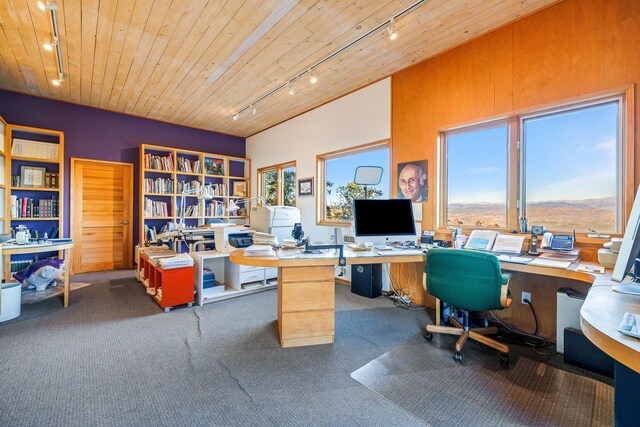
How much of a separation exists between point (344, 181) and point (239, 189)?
295 centimetres

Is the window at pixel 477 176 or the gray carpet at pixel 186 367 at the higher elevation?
the window at pixel 477 176

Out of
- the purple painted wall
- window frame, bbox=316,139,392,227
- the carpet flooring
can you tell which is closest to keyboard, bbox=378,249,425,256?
the carpet flooring

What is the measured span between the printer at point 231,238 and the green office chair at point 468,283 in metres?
2.12

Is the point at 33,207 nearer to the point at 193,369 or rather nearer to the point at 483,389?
the point at 193,369

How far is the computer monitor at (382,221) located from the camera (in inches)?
109

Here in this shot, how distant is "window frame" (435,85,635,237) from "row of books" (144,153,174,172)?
15.6ft

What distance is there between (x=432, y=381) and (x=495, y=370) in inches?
20.7

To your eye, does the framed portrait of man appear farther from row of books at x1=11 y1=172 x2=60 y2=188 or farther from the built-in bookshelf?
row of books at x1=11 y1=172 x2=60 y2=188

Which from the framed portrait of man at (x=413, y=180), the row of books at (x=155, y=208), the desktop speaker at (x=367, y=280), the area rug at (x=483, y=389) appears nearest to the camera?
the area rug at (x=483, y=389)

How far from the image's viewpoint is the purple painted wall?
173 inches

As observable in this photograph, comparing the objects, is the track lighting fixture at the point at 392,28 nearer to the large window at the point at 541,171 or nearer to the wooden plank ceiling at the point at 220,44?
the wooden plank ceiling at the point at 220,44

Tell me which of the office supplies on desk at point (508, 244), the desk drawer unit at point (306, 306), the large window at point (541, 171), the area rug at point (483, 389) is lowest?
the area rug at point (483, 389)

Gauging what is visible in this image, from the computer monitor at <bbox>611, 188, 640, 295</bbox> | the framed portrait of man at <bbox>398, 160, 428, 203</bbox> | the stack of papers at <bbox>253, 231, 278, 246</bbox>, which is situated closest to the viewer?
the computer monitor at <bbox>611, 188, 640, 295</bbox>

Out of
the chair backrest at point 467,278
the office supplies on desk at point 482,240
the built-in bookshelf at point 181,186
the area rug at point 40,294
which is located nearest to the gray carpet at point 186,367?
the area rug at point 40,294
